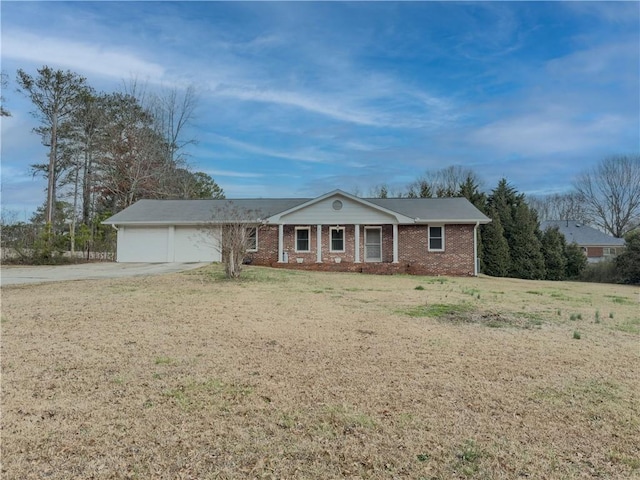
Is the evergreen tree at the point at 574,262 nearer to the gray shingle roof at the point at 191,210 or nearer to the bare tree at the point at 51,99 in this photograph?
the gray shingle roof at the point at 191,210

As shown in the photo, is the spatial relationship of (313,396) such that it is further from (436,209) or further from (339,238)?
(436,209)

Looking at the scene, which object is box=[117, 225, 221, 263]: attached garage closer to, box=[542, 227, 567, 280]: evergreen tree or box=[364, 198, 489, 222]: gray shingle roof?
box=[364, 198, 489, 222]: gray shingle roof

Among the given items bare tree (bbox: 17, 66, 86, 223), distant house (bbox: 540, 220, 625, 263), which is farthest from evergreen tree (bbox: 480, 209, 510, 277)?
bare tree (bbox: 17, 66, 86, 223)

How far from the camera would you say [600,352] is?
A: 487cm

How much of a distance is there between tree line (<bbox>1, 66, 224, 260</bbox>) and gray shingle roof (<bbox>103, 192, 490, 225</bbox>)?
4.81 meters

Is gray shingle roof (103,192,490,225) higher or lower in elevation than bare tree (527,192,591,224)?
lower

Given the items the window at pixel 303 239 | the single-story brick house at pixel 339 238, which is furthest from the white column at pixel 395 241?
the window at pixel 303 239

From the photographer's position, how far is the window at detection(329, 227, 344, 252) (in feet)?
64.0

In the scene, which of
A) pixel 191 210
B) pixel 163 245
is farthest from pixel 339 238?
pixel 163 245

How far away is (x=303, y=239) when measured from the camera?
781 inches

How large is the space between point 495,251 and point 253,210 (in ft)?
44.8

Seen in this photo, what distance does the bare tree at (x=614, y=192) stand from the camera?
4028 cm

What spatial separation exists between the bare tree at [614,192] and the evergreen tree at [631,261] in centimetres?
2451

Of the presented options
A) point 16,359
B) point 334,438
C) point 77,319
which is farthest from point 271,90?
point 334,438
